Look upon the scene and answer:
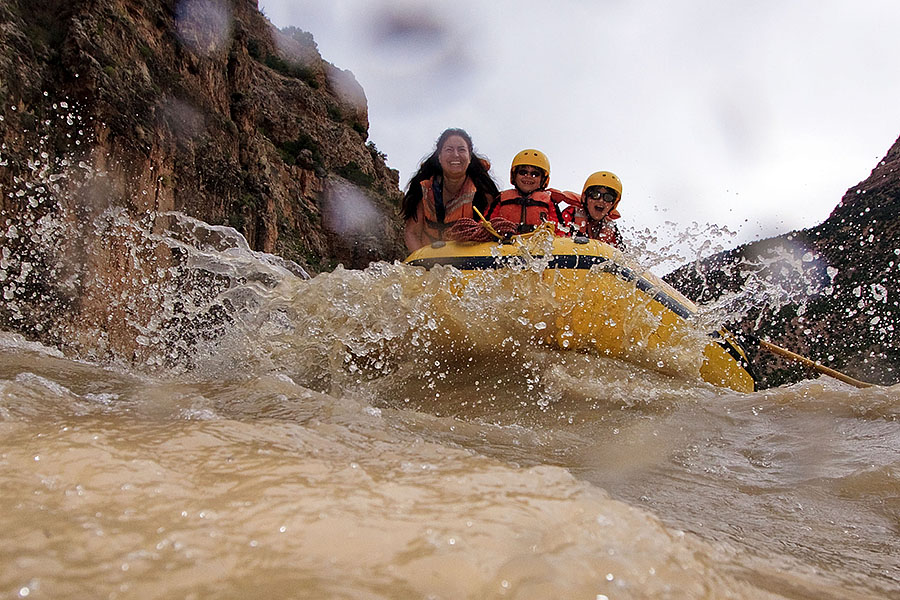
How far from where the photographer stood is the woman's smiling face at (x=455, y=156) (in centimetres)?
428

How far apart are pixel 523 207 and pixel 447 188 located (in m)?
0.61

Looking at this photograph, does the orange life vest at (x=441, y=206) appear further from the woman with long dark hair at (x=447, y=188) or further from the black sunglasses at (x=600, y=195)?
the black sunglasses at (x=600, y=195)

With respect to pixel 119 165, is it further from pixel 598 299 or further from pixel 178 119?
pixel 598 299

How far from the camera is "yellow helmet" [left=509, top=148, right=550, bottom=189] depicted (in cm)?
464

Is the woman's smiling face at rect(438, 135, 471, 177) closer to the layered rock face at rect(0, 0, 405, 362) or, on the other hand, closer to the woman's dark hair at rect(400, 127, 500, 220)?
the woman's dark hair at rect(400, 127, 500, 220)

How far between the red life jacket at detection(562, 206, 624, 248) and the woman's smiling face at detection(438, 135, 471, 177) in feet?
3.33

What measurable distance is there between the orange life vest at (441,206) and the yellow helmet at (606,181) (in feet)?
3.68

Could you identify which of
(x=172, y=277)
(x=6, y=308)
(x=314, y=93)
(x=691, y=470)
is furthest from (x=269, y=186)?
(x=691, y=470)

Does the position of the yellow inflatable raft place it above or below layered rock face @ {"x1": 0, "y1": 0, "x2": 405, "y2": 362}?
below

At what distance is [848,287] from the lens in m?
29.4

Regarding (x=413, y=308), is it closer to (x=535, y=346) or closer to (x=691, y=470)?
(x=535, y=346)

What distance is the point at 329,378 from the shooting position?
3.00m

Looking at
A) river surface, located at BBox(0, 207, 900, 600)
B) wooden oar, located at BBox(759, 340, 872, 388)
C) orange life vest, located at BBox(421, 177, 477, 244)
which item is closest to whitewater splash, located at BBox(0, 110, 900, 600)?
river surface, located at BBox(0, 207, 900, 600)

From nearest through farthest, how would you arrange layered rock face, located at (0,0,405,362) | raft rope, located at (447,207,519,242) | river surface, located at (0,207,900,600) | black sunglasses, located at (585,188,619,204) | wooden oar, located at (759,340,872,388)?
river surface, located at (0,207,900,600), raft rope, located at (447,207,519,242), wooden oar, located at (759,340,872,388), black sunglasses, located at (585,188,619,204), layered rock face, located at (0,0,405,362)
